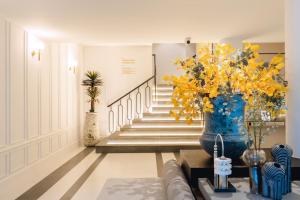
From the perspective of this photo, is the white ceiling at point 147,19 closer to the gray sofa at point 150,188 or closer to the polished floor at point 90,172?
the gray sofa at point 150,188

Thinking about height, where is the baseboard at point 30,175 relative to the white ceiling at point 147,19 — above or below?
below

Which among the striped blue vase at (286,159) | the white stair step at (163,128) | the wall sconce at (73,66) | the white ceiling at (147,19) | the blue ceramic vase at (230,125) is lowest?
the white stair step at (163,128)

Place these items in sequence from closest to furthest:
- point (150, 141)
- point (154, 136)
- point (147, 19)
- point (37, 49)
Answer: point (147, 19) < point (37, 49) < point (150, 141) < point (154, 136)

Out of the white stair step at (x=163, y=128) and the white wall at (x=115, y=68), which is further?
the white wall at (x=115, y=68)

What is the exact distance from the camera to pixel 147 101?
1005 cm

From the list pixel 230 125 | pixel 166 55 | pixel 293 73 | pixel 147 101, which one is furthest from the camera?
pixel 166 55

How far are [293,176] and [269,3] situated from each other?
309cm

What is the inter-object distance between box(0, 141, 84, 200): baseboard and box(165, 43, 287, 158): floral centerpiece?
352 centimetres

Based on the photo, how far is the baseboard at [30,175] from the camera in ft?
15.5

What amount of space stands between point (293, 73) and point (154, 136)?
619cm

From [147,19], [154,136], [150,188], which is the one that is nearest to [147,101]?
[154,136]

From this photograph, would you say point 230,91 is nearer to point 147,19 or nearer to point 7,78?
point 147,19

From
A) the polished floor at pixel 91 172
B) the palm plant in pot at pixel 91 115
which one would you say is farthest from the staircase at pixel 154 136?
the palm plant in pot at pixel 91 115

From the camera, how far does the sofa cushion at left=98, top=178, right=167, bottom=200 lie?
7.62 ft
